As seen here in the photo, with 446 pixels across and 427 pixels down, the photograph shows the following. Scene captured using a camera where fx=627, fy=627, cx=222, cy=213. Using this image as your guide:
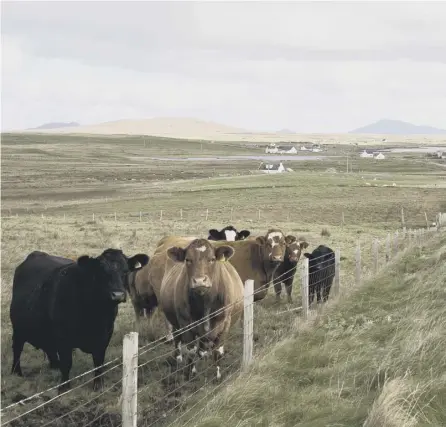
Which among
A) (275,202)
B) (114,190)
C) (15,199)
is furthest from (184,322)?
(114,190)

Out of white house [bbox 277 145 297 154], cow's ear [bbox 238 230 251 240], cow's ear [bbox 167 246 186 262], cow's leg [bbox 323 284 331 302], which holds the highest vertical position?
cow's ear [bbox 167 246 186 262]

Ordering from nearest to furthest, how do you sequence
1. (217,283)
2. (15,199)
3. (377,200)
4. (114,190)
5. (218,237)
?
(217,283)
(218,237)
(377,200)
(15,199)
(114,190)

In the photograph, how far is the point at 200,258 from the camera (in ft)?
27.4

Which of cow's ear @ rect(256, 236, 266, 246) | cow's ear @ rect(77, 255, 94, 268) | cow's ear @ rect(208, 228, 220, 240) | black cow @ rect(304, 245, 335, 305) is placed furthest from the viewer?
cow's ear @ rect(208, 228, 220, 240)

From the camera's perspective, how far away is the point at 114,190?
6359 cm

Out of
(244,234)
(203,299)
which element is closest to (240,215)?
(244,234)

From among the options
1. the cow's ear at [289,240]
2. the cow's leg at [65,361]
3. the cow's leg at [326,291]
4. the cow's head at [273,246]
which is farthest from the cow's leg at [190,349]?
the cow's ear at [289,240]

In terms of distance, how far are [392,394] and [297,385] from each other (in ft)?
4.99

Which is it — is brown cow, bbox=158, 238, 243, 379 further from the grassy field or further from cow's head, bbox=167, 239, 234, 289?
the grassy field

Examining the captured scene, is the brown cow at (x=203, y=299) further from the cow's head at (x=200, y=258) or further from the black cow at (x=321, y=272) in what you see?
the black cow at (x=321, y=272)

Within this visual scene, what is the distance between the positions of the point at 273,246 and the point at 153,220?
26.9 m

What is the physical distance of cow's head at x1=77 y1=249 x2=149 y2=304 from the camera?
26.6ft

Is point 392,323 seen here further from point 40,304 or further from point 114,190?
point 114,190

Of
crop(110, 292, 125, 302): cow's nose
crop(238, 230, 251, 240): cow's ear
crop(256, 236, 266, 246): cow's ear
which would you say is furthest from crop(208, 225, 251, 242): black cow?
crop(110, 292, 125, 302): cow's nose
